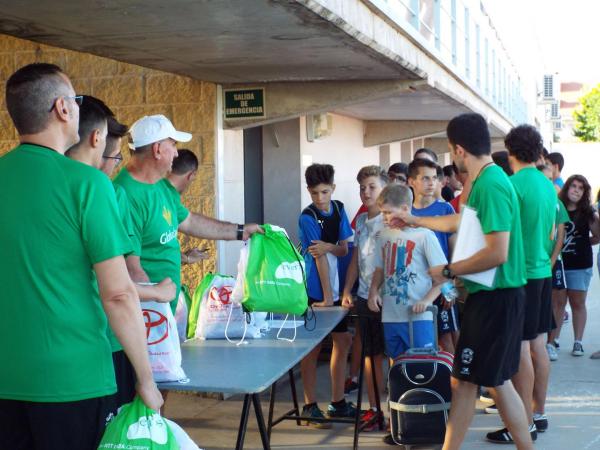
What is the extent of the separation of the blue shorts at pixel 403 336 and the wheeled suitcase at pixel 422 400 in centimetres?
24

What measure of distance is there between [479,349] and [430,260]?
3.69ft

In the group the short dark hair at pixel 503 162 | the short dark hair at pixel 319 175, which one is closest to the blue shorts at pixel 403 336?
the short dark hair at pixel 319 175

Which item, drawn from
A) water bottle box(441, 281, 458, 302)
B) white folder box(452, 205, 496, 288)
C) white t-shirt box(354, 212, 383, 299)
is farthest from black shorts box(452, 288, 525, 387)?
white t-shirt box(354, 212, 383, 299)

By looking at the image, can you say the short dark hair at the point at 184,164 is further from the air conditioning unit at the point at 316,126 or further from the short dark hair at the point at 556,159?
the short dark hair at the point at 556,159

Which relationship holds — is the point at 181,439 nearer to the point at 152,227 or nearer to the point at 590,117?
the point at 152,227

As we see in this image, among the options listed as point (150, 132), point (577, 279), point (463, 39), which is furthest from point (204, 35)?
point (463, 39)

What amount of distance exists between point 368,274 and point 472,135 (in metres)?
1.64

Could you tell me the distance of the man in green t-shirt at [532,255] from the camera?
5363 mm

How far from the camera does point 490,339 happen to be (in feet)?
14.6

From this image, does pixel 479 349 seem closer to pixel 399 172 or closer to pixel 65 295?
pixel 65 295

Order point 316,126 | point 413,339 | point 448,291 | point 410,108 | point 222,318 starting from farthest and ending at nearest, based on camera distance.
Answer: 1. point 410,108
2. point 316,126
3. point 413,339
4. point 448,291
5. point 222,318

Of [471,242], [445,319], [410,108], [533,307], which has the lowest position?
[445,319]

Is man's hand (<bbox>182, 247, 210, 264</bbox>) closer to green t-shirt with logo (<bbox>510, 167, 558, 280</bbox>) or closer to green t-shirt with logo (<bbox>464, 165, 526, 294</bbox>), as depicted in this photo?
green t-shirt with logo (<bbox>464, 165, 526, 294</bbox>)

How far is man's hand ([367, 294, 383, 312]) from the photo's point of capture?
18.4 feet
